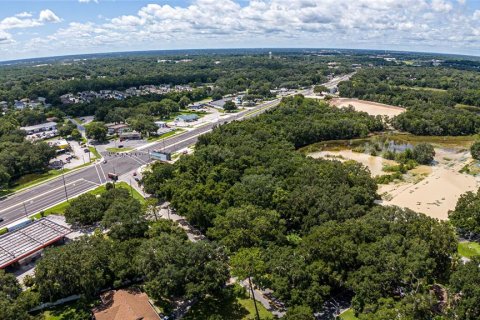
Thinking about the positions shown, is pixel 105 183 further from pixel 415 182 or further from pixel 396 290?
pixel 415 182

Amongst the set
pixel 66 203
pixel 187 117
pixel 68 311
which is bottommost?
pixel 68 311

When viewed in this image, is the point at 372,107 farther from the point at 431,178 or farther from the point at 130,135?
the point at 130,135

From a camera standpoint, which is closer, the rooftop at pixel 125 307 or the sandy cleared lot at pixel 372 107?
the rooftop at pixel 125 307

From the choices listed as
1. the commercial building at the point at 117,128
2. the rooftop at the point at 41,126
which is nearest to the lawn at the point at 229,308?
the commercial building at the point at 117,128

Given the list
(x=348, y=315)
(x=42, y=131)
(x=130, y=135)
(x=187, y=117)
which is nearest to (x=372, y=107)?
(x=187, y=117)

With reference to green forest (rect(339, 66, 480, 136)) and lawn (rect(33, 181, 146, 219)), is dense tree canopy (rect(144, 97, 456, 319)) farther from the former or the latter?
green forest (rect(339, 66, 480, 136))

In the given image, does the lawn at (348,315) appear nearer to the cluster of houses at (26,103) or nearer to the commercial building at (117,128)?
the commercial building at (117,128)
